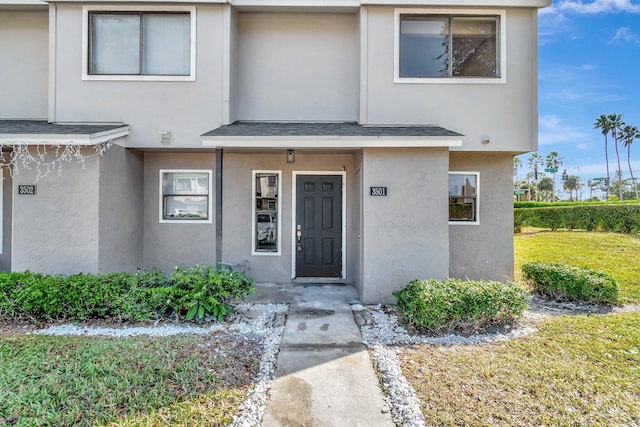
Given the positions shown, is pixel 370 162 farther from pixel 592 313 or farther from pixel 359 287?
pixel 592 313

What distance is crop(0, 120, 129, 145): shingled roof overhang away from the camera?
5656 mm

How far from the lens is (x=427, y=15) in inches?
276

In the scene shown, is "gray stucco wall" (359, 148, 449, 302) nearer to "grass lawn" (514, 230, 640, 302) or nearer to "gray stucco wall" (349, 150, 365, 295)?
"gray stucco wall" (349, 150, 365, 295)

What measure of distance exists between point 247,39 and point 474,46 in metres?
5.04

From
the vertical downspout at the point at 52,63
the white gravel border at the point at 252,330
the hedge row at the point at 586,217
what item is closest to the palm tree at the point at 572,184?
the hedge row at the point at 586,217

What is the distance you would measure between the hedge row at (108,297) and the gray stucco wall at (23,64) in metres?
4.41

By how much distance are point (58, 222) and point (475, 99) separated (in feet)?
28.2

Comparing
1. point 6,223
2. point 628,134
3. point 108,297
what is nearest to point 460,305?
point 108,297

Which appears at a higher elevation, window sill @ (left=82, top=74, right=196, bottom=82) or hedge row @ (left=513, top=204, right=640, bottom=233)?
window sill @ (left=82, top=74, right=196, bottom=82)

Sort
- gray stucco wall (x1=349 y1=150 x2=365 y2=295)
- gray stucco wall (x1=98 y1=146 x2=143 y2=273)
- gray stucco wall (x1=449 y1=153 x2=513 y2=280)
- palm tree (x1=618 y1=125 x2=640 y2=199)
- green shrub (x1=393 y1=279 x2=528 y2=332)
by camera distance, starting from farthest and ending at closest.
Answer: palm tree (x1=618 y1=125 x2=640 y2=199), gray stucco wall (x1=449 y1=153 x2=513 y2=280), gray stucco wall (x1=349 y1=150 x2=365 y2=295), gray stucco wall (x1=98 y1=146 x2=143 y2=273), green shrub (x1=393 y1=279 x2=528 y2=332)

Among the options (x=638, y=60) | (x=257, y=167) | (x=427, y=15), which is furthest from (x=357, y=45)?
(x=638, y=60)

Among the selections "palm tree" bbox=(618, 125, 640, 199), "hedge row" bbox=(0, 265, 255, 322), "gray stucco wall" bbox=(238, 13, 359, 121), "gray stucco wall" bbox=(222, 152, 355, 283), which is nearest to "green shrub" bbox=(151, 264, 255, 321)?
"hedge row" bbox=(0, 265, 255, 322)

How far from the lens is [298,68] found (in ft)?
25.0

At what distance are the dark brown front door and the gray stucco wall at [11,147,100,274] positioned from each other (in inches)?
161
